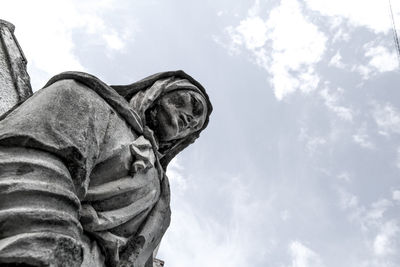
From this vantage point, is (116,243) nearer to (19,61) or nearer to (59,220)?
(59,220)

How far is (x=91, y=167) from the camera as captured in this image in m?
3.04

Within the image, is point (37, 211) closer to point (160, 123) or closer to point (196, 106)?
point (160, 123)

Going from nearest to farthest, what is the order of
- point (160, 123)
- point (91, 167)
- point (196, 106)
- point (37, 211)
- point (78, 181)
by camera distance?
point (37, 211), point (78, 181), point (91, 167), point (160, 123), point (196, 106)

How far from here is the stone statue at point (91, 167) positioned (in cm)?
244

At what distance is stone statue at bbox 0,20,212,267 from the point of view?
244cm

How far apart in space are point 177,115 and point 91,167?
4.06ft

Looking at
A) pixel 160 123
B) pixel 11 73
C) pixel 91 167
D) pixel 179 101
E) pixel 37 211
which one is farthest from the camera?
pixel 11 73

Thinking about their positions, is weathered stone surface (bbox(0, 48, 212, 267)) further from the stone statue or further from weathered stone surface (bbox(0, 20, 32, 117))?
weathered stone surface (bbox(0, 20, 32, 117))

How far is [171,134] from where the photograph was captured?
4.10 metres

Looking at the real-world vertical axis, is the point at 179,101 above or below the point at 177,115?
above

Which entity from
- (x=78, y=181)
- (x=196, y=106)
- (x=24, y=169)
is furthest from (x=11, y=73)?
(x=24, y=169)

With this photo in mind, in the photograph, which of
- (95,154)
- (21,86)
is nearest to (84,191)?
(95,154)

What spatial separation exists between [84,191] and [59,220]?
16.4 inches

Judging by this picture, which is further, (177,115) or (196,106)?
(196,106)
